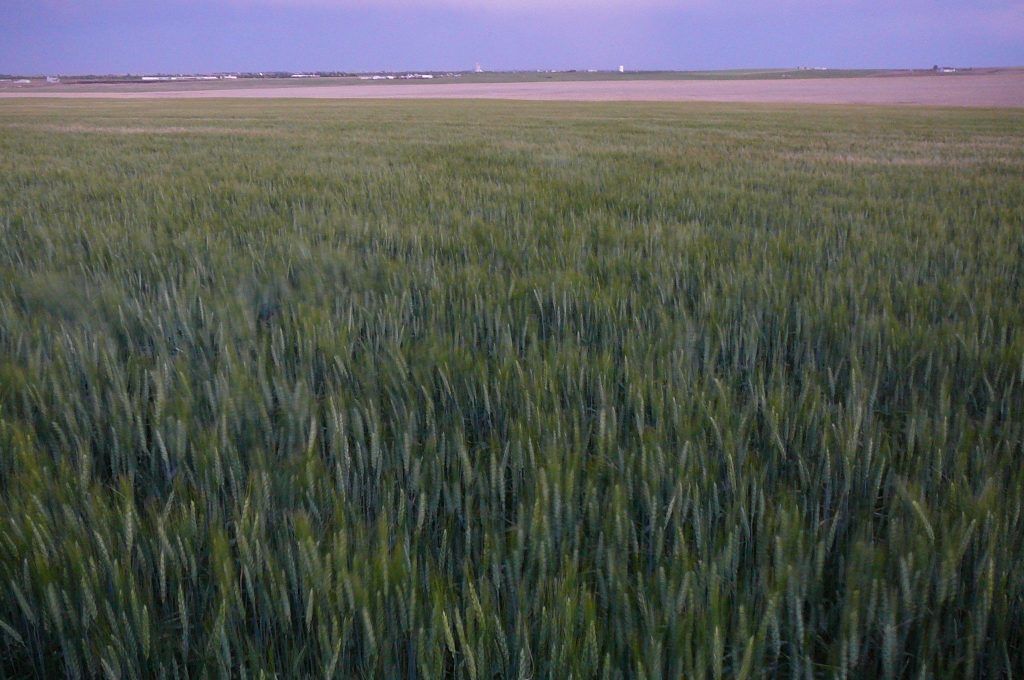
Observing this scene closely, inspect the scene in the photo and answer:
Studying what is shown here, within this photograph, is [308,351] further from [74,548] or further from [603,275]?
[603,275]

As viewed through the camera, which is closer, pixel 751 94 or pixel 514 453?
pixel 514 453

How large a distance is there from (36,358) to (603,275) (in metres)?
2.06

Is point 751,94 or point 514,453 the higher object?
point 751,94

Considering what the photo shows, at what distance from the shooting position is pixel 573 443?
1597mm

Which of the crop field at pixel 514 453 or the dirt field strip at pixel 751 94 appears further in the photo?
the dirt field strip at pixel 751 94

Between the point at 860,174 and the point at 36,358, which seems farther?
the point at 860,174

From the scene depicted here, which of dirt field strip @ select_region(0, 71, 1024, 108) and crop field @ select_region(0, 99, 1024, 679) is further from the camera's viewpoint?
dirt field strip @ select_region(0, 71, 1024, 108)

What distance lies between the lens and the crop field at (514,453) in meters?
0.99

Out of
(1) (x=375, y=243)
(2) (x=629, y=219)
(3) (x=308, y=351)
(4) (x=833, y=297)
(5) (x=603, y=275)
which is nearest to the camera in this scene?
(3) (x=308, y=351)

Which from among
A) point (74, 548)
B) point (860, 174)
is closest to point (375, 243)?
point (74, 548)

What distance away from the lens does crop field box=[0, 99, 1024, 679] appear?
3.26 ft

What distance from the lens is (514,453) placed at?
4.73 ft

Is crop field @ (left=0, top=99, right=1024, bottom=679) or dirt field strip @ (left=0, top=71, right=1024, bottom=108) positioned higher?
dirt field strip @ (left=0, top=71, right=1024, bottom=108)

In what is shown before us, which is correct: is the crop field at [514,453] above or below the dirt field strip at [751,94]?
below
